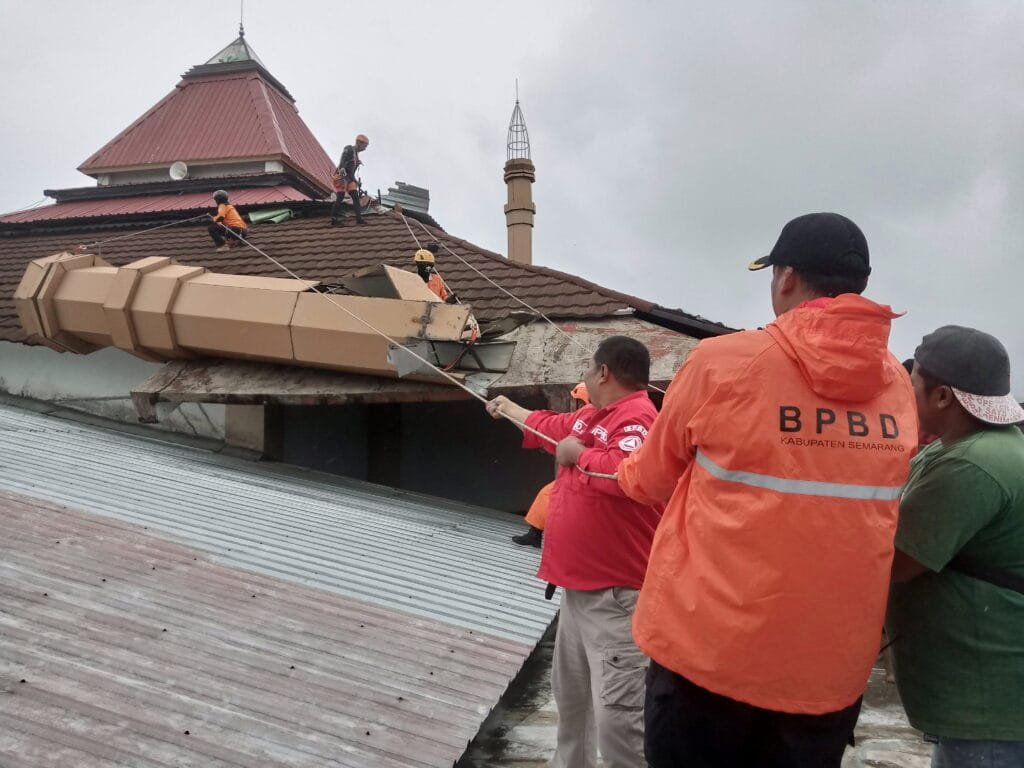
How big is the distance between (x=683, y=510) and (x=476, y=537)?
446 cm

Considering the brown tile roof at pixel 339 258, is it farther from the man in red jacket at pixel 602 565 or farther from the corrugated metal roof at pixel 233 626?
the man in red jacket at pixel 602 565

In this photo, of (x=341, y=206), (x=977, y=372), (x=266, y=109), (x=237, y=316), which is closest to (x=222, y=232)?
(x=341, y=206)

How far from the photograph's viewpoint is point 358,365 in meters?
7.07

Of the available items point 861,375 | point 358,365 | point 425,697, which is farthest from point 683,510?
point 358,365

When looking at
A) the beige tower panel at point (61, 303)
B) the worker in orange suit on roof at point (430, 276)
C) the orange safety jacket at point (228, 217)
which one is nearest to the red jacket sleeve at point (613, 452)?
the worker in orange suit on roof at point (430, 276)

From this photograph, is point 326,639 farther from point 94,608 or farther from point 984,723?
point 984,723

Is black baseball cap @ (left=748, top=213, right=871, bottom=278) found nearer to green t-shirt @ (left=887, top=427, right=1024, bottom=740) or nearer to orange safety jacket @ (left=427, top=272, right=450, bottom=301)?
green t-shirt @ (left=887, top=427, right=1024, bottom=740)

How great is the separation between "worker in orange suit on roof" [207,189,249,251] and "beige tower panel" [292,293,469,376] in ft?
11.9

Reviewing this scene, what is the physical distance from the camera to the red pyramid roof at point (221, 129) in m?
14.9

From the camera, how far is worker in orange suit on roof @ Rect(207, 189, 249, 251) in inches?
401

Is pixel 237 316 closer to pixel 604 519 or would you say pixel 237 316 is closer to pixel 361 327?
pixel 361 327

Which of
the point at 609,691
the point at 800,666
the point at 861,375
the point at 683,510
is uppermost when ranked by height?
the point at 861,375

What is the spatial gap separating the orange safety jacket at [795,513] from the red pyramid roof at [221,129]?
1398 cm

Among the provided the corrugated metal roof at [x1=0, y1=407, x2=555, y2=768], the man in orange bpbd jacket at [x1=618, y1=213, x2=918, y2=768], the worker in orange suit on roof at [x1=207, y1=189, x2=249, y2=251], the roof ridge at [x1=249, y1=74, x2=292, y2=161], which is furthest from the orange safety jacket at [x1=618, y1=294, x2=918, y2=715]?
the roof ridge at [x1=249, y1=74, x2=292, y2=161]
